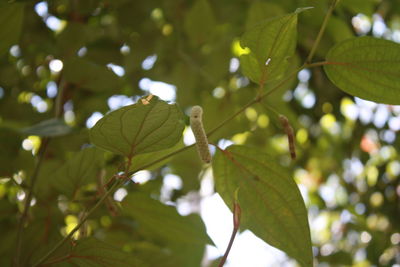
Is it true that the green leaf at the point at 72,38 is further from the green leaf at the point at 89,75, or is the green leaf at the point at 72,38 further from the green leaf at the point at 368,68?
the green leaf at the point at 368,68

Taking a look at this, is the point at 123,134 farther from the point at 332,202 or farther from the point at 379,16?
the point at 332,202

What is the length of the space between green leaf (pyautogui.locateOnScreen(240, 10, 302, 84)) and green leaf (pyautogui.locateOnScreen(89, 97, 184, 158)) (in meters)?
0.15

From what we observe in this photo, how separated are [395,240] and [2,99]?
4.14 feet

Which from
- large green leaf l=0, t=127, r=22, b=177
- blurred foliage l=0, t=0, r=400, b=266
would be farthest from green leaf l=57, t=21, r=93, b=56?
large green leaf l=0, t=127, r=22, b=177

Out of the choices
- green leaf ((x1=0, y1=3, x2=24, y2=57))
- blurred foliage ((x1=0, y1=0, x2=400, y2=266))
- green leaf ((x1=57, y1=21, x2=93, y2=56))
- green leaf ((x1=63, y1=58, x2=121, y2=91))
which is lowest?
blurred foliage ((x1=0, y1=0, x2=400, y2=266))

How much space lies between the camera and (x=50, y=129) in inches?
25.6

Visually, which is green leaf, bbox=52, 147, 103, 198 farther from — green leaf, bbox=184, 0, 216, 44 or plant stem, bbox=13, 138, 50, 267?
green leaf, bbox=184, 0, 216, 44

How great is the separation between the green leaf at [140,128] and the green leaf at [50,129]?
149 millimetres

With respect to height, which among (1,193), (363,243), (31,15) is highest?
(31,15)

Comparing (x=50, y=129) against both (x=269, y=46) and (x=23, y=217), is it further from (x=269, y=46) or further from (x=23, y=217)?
(x=269, y=46)

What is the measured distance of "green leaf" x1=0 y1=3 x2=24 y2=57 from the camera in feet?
2.15

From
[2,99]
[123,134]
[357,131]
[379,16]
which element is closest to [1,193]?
[2,99]

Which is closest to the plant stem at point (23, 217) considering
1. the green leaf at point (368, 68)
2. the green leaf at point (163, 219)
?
the green leaf at point (163, 219)

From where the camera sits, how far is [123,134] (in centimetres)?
51
